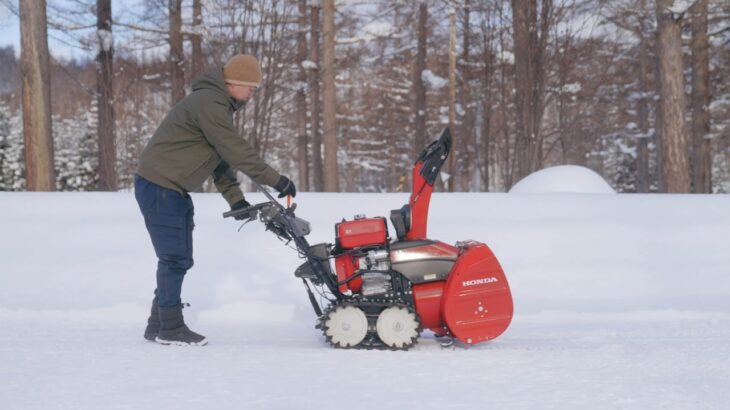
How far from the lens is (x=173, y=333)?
4.51 m

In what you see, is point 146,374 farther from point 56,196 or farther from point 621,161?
point 621,161

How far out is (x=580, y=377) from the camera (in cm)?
354

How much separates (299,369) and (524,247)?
150 inches

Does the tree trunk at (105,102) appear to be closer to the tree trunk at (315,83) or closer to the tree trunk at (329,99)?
the tree trunk at (329,99)

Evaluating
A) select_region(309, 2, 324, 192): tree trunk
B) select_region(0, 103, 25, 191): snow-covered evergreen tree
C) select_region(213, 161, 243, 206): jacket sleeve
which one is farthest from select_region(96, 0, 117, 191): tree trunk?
select_region(0, 103, 25, 191): snow-covered evergreen tree

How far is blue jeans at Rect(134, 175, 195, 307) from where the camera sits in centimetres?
445

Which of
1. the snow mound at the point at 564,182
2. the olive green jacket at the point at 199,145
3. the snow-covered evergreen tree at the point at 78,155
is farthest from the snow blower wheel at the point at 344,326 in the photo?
the snow-covered evergreen tree at the point at 78,155

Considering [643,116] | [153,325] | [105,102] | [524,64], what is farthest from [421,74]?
[153,325]

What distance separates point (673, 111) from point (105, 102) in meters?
10.7

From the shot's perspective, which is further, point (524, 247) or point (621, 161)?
point (621, 161)

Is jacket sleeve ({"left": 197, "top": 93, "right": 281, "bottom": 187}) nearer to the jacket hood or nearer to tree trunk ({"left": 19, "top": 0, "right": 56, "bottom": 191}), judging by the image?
the jacket hood

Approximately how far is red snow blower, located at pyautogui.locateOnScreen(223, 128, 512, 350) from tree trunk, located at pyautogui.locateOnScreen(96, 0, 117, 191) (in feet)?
32.6

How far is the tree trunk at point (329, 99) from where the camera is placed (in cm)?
1692

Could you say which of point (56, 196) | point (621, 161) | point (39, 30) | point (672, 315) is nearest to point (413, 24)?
point (39, 30)
